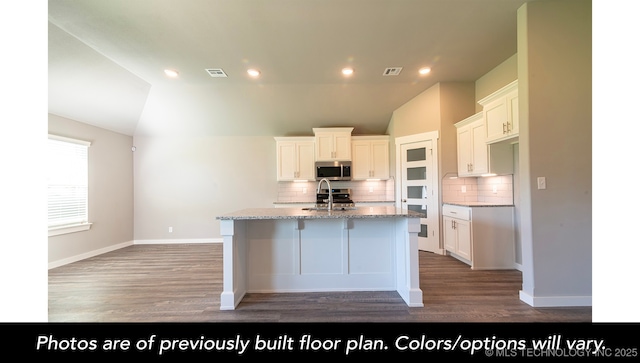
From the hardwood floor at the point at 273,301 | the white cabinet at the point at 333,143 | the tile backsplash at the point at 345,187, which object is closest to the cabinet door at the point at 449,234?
the hardwood floor at the point at 273,301

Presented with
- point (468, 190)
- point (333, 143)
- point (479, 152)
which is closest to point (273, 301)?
point (333, 143)

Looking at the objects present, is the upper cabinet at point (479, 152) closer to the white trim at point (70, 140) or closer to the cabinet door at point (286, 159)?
the cabinet door at point (286, 159)

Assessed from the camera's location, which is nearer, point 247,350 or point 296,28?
point 247,350

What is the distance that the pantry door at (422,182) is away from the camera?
4133 mm

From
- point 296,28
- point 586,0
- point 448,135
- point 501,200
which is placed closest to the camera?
point 586,0

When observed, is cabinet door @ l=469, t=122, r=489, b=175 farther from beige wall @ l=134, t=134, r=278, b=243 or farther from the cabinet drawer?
beige wall @ l=134, t=134, r=278, b=243

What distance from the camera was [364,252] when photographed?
8.89 ft

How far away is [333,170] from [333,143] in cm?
60

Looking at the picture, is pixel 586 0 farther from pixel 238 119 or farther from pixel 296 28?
pixel 238 119

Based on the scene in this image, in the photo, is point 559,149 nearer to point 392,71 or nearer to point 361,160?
point 392,71

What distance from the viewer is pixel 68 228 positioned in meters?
3.95

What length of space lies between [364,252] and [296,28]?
106 inches

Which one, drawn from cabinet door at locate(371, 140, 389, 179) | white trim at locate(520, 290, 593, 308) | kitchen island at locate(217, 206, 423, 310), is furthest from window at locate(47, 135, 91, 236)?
white trim at locate(520, 290, 593, 308)
